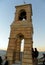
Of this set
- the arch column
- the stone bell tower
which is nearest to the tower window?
the stone bell tower

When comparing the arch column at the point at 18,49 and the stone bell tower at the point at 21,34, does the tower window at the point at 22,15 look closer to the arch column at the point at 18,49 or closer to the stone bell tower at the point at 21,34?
the stone bell tower at the point at 21,34

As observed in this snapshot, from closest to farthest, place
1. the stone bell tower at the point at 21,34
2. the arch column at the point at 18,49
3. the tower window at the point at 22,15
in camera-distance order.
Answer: the stone bell tower at the point at 21,34 → the arch column at the point at 18,49 → the tower window at the point at 22,15

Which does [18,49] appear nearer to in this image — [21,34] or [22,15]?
[21,34]

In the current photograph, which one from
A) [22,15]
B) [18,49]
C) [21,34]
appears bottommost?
[18,49]

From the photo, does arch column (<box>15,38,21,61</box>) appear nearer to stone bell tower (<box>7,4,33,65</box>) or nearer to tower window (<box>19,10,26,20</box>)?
stone bell tower (<box>7,4,33,65</box>)

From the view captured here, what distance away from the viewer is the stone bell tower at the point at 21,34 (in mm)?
12055

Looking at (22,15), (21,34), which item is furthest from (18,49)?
(22,15)

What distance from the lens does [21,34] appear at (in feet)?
43.4

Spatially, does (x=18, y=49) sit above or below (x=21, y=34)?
below

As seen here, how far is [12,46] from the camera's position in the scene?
12.8 m

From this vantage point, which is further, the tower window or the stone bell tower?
the tower window

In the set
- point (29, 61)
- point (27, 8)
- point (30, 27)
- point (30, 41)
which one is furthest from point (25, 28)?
point (29, 61)

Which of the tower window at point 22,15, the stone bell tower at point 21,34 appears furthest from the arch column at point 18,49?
the tower window at point 22,15

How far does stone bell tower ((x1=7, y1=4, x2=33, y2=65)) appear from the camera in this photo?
12.1 m
